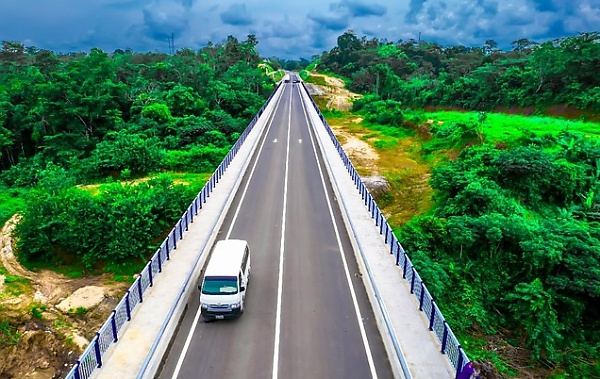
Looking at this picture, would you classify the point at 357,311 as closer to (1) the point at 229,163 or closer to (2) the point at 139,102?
Answer: (1) the point at 229,163

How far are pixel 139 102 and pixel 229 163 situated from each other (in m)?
28.4

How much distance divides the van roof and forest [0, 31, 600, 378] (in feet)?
27.7

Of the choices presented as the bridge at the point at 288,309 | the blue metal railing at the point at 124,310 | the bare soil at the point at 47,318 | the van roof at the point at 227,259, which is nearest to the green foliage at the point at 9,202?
the bare soil at the point at 47,318

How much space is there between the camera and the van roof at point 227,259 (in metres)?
16.0

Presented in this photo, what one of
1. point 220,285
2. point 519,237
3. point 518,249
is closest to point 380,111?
point 518,249

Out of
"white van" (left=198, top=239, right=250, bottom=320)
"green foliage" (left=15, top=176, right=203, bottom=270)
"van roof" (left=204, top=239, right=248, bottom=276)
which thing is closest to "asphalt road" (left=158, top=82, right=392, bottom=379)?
"white van" (left=198, top=239, right=250, bottom=320)

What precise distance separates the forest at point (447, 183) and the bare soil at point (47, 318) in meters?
1.81

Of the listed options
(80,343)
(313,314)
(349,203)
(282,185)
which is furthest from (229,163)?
(313,314)

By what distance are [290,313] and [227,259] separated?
311 centimetres

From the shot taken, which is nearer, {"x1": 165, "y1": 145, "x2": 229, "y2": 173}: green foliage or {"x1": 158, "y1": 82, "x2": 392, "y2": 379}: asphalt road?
{"x1": 158, "y1": 82, "x2": 392, "y2": 379}: asphalt road

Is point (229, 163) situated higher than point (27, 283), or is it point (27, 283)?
point (229, 163)

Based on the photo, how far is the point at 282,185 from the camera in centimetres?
3225

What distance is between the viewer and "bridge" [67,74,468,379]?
1355cm

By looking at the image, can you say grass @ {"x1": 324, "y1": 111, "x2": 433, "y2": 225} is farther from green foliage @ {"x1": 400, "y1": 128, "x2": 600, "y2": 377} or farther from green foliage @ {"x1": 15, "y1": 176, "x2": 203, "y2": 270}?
green foliage @ {"x1": 15, "y1": 176, "x2": 203, "y2": 270}
